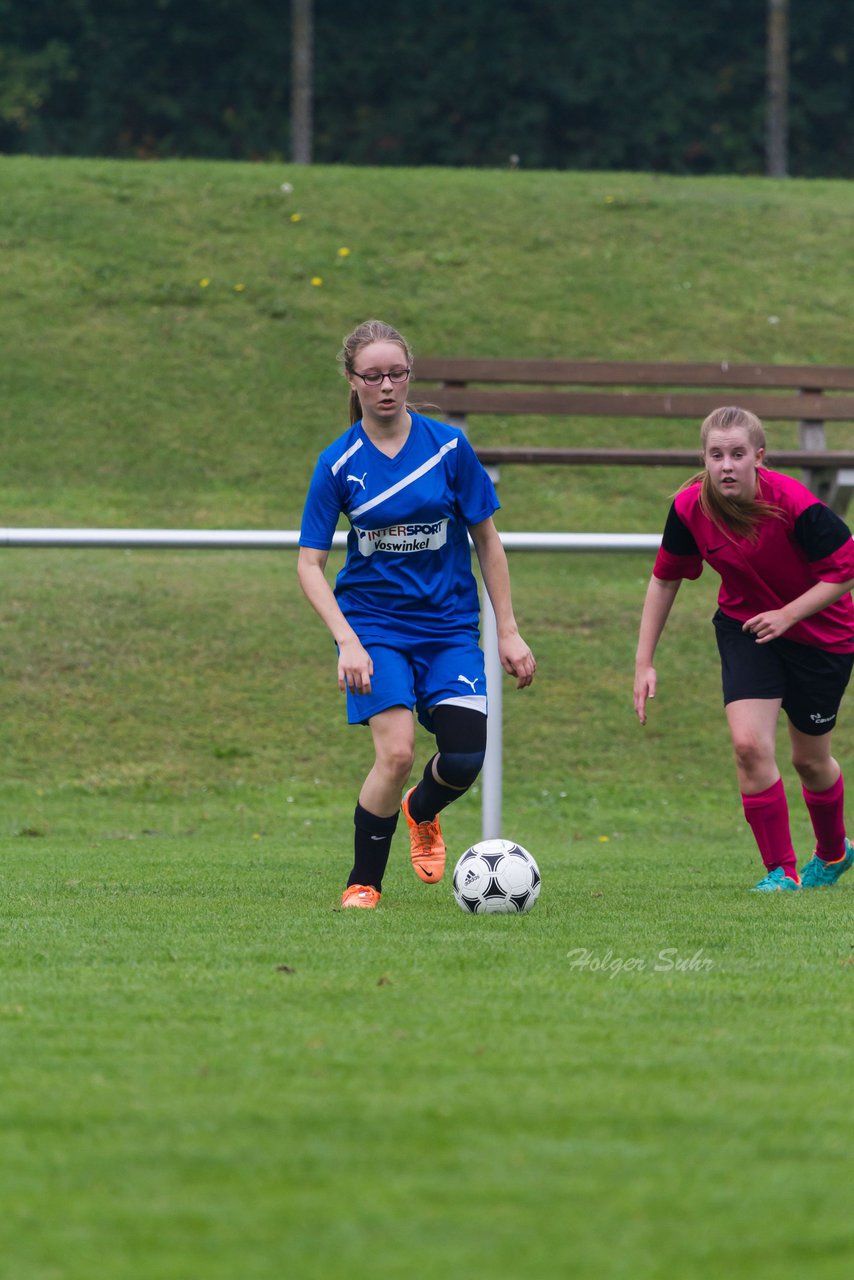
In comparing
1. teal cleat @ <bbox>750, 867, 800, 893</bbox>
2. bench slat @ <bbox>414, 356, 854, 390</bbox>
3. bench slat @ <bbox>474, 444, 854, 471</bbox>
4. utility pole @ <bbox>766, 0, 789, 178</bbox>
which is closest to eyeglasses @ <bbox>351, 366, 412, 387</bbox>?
teal cleat @ <bbox>750, 867, 800, 893</bbox>

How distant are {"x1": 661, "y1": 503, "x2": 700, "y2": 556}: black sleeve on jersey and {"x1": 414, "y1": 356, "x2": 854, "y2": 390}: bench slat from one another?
403 centimetres

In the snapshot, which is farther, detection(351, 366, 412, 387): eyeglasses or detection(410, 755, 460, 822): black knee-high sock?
detection(410, 755, 460, 822): black knee-high sock

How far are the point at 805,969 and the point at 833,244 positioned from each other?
18.5 meters

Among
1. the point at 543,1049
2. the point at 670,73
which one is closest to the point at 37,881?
the point at 543,1049

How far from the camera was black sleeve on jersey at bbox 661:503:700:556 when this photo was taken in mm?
6305

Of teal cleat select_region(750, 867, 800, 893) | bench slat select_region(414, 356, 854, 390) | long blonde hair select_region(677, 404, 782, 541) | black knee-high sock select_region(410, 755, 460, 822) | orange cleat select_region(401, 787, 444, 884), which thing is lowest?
teal cleat select_region(750, 867, 800, 893)

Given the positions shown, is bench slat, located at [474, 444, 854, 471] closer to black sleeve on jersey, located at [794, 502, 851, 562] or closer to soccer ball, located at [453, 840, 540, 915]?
black sleeve on jersey, located at [794, 502, 851, 562]

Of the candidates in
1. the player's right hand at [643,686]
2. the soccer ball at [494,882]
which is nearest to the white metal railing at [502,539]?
the player's right hand at [643,686]

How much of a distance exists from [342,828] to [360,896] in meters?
3.68

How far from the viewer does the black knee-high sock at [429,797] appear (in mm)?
6039

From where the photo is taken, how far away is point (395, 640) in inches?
225

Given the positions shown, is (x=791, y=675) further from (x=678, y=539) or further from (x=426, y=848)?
(x=426, y=848)

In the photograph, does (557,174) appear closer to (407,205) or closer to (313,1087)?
(407,205)

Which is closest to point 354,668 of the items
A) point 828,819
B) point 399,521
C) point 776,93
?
point 399,521
